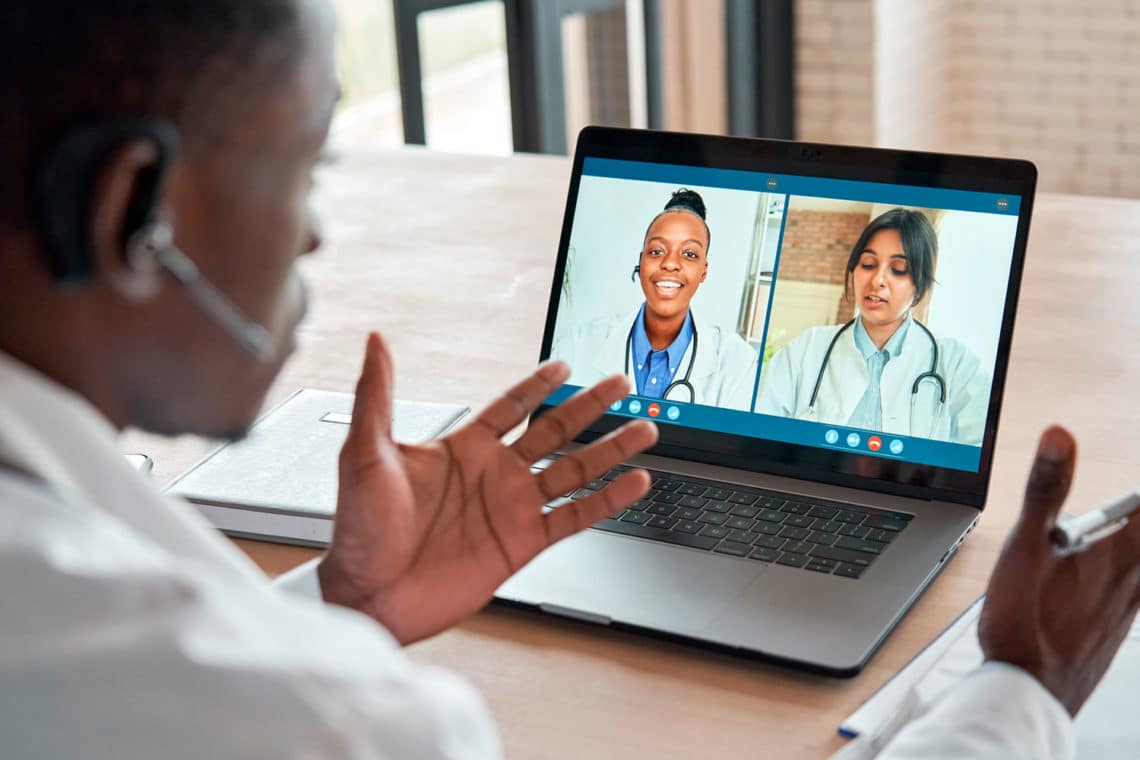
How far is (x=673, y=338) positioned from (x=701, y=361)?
0.03 meters

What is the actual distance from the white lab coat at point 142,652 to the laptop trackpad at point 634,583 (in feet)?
1.08

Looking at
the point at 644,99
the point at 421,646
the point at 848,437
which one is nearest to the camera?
the point at 421,646

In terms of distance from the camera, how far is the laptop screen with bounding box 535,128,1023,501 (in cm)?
105

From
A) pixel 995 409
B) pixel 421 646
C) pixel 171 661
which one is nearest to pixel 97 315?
pixel 171 661

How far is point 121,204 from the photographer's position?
1.92ft

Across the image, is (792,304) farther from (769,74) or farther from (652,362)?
(769,74)

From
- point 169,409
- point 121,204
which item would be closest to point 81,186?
point 121,204

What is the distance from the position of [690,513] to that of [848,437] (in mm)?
141

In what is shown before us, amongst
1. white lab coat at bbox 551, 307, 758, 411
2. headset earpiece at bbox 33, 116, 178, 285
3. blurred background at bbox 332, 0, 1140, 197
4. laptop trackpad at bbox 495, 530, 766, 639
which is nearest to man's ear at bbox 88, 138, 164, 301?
headset earpiece at bbox 33, 116, 178, 285

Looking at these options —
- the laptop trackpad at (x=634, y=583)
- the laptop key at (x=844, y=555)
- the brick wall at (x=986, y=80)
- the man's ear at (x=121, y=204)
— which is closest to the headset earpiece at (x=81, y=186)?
the man's ear at (x=121, y=204)

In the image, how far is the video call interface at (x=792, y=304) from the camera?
1.05 m

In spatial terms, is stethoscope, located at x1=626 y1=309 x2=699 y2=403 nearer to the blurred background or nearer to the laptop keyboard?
the laptop keyboard

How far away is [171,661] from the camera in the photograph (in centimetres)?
52

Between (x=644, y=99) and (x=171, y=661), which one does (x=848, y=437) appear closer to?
(x=171, y=661)
